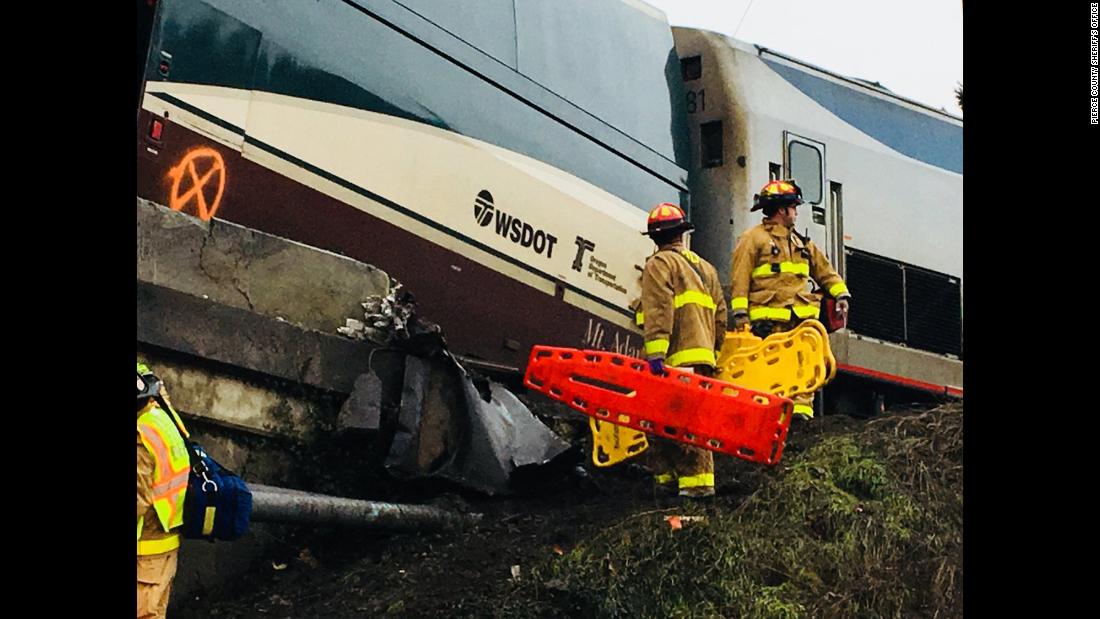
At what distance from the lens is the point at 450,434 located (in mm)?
7496

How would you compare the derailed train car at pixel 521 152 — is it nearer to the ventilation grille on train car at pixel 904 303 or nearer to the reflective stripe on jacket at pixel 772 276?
the ventilation grille on train car at pixel 904 303

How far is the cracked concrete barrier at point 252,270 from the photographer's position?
6.88m

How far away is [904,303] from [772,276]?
10.5ft

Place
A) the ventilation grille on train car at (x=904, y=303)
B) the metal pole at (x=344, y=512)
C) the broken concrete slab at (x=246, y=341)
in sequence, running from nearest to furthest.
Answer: the metal pole at (x=344, y=512)
the broken concrete slab at (x=246, y=341)
the ventilation grille on train car at (x=904, y=303)

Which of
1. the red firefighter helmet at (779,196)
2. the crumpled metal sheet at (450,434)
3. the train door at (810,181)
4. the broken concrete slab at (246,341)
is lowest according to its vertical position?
the crumpled metal sheet at (450,434)

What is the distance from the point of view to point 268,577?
6.82 meters

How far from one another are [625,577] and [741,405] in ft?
4.36

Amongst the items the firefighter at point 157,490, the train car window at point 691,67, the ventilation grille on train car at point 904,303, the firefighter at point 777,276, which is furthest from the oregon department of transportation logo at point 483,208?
the ventilation grille on train car at point 904,303

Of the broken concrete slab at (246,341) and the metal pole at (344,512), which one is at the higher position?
the broken concrete slab at (246,341)

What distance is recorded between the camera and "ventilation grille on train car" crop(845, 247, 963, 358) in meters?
11.3

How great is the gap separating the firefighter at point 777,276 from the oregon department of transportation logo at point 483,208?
1521 millimetres

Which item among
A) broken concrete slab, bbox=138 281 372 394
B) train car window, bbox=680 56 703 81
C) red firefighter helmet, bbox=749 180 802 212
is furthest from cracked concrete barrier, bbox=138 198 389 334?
train car window, bbox=680 56 703 81

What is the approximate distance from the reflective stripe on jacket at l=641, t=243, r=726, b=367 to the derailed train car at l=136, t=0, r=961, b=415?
1.20 m
